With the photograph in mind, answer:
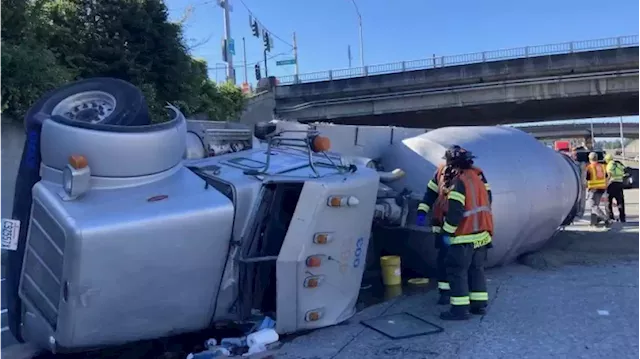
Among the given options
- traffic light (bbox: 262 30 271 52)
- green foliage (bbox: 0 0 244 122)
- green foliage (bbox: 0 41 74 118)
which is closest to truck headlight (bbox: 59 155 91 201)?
green foliage (bbox: 0 41 74 118)

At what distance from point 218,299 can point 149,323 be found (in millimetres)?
494

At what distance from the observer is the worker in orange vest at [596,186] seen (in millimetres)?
10984

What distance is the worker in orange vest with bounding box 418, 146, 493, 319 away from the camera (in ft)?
16.9

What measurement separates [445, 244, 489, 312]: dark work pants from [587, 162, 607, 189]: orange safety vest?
7089mm

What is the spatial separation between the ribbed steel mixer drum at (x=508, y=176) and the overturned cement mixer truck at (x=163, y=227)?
160 centimetres

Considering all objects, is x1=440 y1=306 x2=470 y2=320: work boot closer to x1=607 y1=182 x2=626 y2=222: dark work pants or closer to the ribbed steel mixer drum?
the ribbed steel mixer drum

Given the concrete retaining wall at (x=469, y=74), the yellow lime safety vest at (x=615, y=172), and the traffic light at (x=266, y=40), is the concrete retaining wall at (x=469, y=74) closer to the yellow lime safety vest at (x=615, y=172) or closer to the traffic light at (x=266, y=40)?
the traffic light at (x=266, y=40)

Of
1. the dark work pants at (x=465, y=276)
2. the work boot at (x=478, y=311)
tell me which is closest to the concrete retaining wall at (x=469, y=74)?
the dark work pants at (x=465, y=276)

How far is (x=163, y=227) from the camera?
3.82m

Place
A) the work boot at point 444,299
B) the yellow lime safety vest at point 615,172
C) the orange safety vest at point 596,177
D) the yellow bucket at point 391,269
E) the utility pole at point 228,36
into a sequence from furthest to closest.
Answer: the utility pole at point 228,36
the yellow lime safety vest at point 615,172
the orange safety vest at point 596,177
the yellow bucket at point 391,269
the work boot at point 444,299

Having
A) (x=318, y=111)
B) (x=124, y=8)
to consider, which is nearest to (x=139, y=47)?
(x=124, y=8)

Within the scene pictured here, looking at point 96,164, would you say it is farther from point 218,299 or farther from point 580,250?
point 580,250

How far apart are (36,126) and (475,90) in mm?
27397

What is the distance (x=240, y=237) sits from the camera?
13.9 feet
